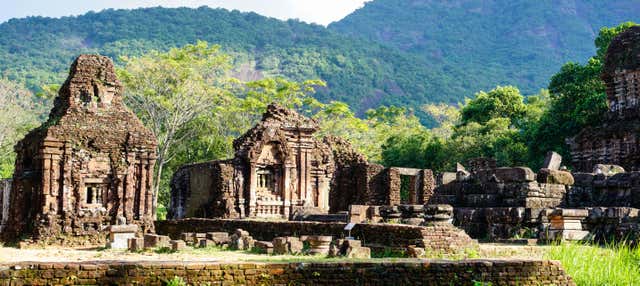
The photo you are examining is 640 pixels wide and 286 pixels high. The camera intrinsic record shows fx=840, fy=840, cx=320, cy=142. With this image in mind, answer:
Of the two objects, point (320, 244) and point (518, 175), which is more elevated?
point (518, 175)

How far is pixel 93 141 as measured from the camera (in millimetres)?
22625

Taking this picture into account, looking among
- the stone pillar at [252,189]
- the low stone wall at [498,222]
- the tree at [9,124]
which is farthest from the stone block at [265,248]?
the tree at [9,124]

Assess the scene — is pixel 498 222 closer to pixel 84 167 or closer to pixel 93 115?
pixel 84 167

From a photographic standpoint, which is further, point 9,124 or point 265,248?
point 9,124

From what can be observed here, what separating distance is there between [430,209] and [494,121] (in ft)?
95.8

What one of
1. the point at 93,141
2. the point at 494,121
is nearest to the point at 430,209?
the point at 93,141

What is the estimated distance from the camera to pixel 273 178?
2762 cm

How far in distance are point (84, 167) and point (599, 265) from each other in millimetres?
15172

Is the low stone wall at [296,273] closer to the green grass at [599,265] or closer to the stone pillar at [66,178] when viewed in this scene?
the green grass at [599,265]

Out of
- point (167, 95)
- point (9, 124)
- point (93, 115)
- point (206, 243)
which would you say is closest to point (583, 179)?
point (206, 243)

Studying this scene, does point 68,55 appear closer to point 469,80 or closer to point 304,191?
point 469,80

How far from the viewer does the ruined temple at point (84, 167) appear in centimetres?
2205

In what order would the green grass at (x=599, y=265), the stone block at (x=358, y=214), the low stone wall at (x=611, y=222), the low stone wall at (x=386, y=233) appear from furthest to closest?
the stone block at (x=358, y=214) < the low stone wall at (x=611, y=222) < the low stone wall at (x=386, y=233) < the green grass at (x=599, y=265)

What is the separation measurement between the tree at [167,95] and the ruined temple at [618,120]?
2020cm
